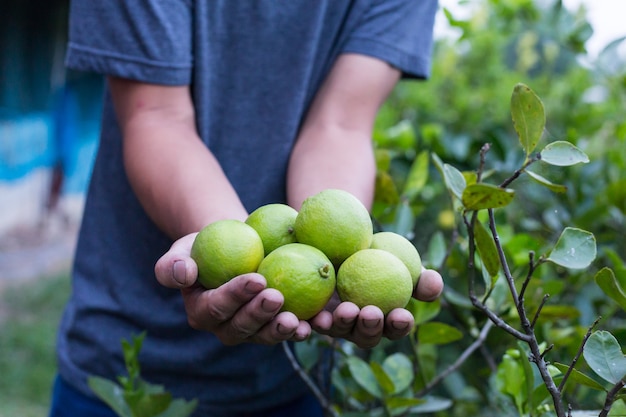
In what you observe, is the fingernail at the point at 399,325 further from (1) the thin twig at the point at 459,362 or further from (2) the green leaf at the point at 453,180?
(1) the thin twig at the point at 459,362

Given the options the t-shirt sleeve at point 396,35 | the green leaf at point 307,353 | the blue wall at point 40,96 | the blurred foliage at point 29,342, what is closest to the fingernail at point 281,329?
the green leaf at point 307,353

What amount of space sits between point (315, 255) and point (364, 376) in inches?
13.5

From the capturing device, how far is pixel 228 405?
1.61 m

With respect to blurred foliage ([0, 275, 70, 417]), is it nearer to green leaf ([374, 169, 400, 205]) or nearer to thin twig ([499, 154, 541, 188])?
green leaf ([374, 169, 400, 205])

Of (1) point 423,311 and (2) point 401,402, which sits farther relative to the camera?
(1) point 423,311

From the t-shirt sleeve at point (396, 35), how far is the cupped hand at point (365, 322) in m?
0.69

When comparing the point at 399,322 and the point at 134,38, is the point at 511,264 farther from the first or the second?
the point at 134,38

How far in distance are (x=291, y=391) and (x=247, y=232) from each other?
0.65 meters

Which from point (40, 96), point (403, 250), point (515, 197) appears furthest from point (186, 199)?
point (40, 96)

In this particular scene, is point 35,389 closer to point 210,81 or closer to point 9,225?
point 210,81

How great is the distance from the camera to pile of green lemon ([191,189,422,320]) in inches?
42.7

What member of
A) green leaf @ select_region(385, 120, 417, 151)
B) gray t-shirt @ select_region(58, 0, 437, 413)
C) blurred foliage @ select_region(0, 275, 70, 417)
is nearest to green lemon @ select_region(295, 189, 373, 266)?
gray t-shirt @ select_region(58, 0, 437, 413)

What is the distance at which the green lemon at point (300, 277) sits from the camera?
108 centimetres

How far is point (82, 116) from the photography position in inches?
326
